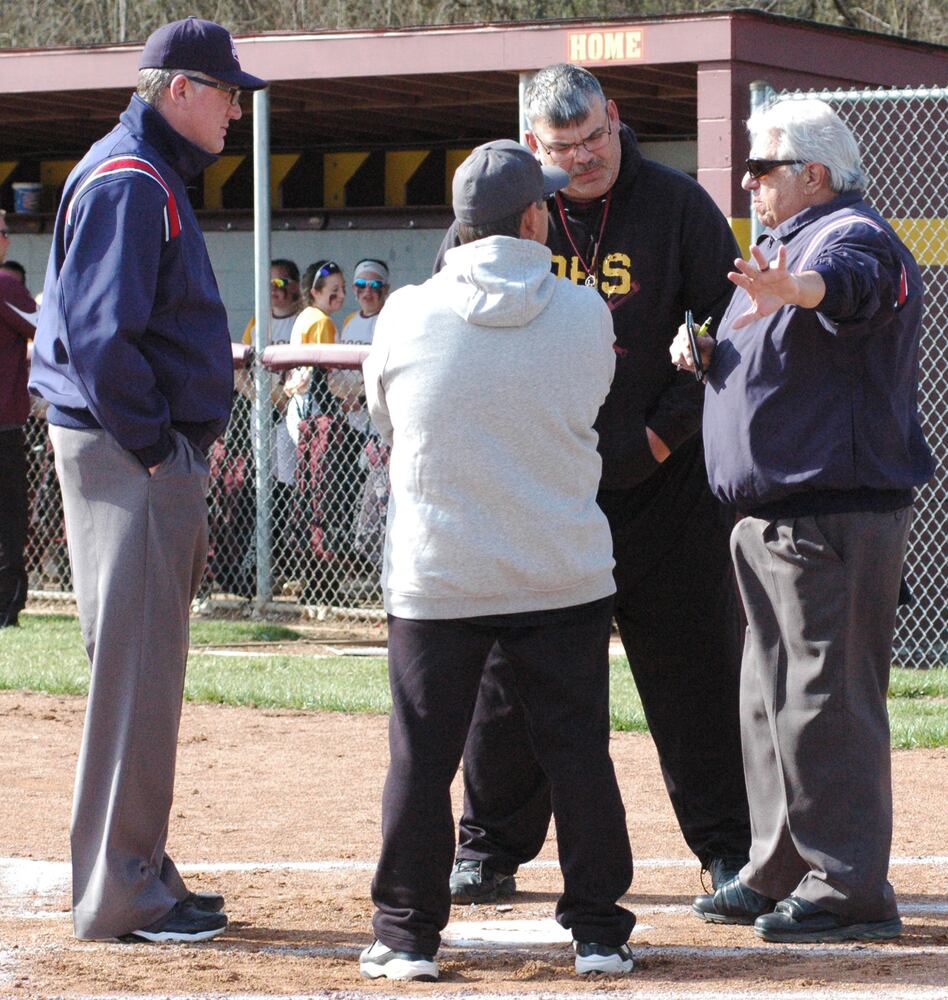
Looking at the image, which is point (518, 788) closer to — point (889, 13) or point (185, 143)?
point (185, 143)

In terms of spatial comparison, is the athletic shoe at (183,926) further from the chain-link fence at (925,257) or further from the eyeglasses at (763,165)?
the chain-link fence at (925,257)

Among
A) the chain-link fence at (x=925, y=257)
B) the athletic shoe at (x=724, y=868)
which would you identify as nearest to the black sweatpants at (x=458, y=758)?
the athletic shoe at (x=724, y=868)

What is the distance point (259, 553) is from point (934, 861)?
20.6ft

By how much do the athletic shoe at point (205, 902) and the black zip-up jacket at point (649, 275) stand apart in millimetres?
1500

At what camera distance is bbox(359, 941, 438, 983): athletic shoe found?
162 inches

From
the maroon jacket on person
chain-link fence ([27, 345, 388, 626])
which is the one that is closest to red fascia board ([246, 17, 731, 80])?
chain-link fence ([27, 345, 388, 626])

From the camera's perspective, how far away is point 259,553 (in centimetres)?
1103

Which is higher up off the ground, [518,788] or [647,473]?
[647,473]

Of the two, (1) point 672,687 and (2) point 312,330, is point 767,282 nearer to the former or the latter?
(1) point 672,687

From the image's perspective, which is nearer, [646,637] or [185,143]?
[185,143]

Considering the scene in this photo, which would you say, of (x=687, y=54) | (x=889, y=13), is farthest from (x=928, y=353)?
(x=889, y=13)

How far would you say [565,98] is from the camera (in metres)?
4.79

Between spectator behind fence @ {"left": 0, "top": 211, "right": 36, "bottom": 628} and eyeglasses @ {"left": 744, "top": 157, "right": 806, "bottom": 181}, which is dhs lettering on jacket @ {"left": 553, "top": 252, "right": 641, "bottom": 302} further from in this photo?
spectator behind fence @ {"left": 0, "top": 211, "right": 36, "bottom": 628}

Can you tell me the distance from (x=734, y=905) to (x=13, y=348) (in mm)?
6679
